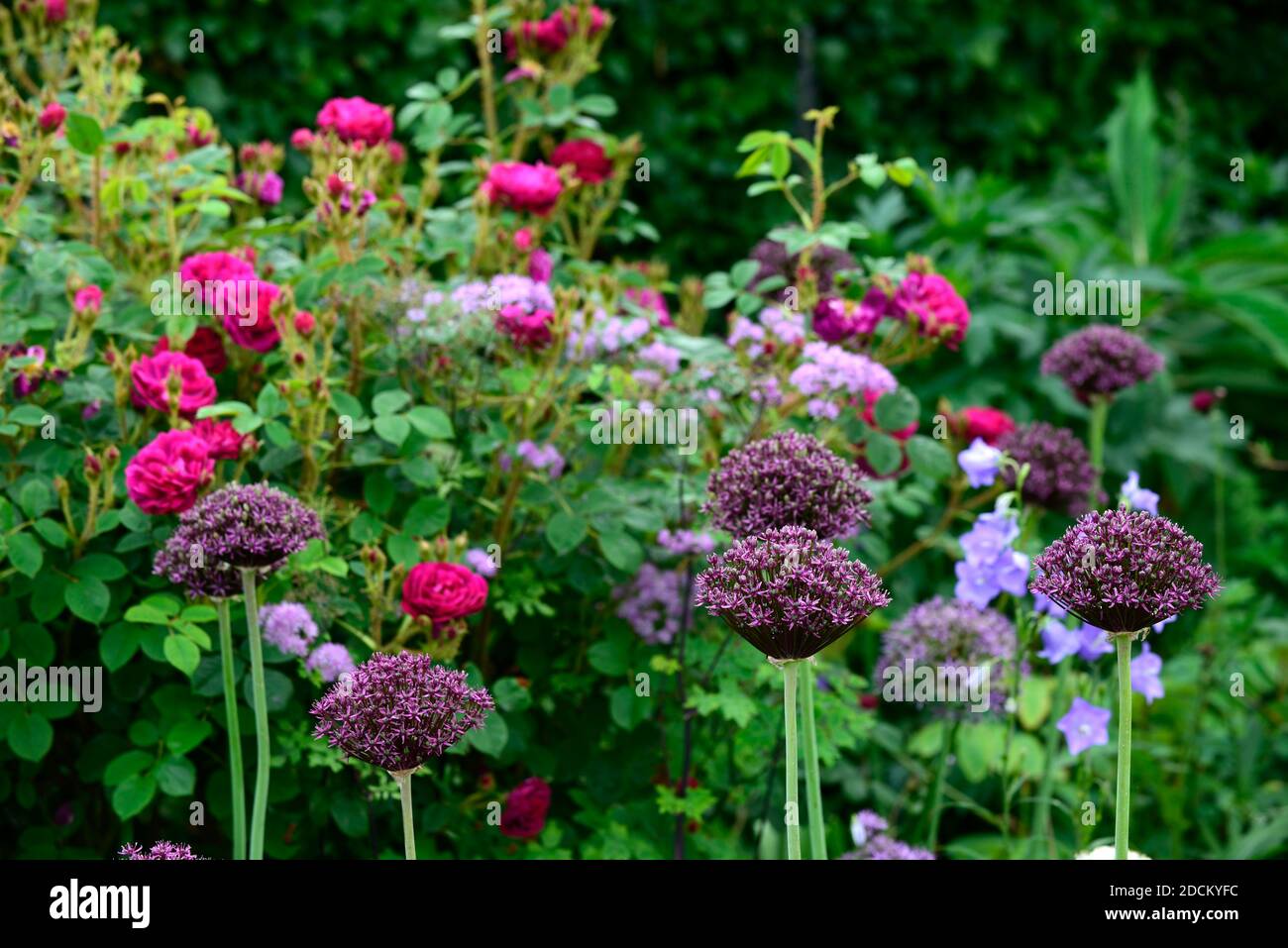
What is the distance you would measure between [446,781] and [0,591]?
0.79 meters

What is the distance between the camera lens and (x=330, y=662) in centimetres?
206

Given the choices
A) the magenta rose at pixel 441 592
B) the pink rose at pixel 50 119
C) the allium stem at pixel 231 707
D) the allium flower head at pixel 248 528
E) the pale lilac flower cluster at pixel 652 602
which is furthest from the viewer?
the pale lilac flower cluster at pixel 652 602

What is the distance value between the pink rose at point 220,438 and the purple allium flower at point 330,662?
0.31m

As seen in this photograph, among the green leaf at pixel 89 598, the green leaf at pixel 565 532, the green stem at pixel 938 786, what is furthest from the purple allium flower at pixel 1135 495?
the green leaf at pixel 89 598

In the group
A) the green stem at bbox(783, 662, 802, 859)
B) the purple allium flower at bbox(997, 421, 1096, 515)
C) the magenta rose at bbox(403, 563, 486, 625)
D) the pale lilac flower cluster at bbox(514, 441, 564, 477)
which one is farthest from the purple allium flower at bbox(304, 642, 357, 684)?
the purple allium flower at bbox(997, 421, 1096, 515)

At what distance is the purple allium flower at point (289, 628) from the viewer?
2055mm

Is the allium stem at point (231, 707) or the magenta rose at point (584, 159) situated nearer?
the allium stem at point (231, 707)

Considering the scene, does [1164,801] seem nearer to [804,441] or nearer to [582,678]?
[582,678]

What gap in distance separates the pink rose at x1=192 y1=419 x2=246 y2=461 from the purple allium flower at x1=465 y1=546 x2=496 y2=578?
0.41 meters

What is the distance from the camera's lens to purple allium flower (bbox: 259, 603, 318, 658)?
205 cm

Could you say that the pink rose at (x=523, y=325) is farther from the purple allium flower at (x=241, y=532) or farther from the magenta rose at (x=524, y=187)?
the purple allium flower at (x=241, y=532)

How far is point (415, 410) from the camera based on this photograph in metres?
2.27

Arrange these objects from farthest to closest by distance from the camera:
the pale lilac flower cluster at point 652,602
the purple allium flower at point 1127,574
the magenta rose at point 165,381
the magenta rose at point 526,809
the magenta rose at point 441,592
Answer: the pale lilac flower cluster at point 652,602
the magenta rose at point 526,809
the magenta rose at point 165,381
the magenta rose at point 441,592
the purple allium flower at point 1127,574

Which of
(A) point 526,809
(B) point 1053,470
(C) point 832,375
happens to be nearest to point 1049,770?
(B) point 1053,470
